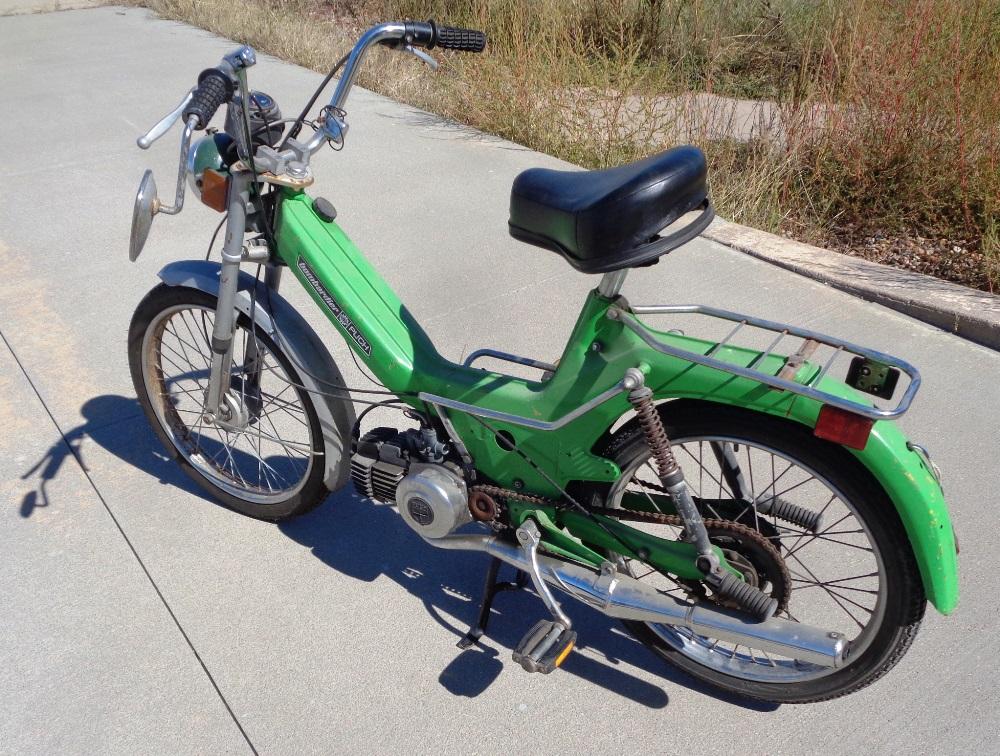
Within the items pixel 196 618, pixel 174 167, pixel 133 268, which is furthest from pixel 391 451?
pixel 174 167

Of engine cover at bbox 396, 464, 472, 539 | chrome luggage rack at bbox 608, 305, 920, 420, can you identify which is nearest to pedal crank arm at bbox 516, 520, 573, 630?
engine cover at bbox 396, 464, 472, 539

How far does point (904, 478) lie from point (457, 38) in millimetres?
1406

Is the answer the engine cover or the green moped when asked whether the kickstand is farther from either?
the engine cover

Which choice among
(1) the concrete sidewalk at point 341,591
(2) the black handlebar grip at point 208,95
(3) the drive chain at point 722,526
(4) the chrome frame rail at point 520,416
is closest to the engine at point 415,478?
(4) the chrome frame rail at point 520,416

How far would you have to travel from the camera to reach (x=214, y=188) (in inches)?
88.6

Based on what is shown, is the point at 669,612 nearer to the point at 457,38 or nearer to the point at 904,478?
the point at 904,478

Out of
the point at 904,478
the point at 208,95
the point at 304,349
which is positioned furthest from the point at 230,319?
the point at 904,478

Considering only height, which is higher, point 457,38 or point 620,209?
point 457,38

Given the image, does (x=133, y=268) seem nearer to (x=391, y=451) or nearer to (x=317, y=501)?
(x=317, y=501)

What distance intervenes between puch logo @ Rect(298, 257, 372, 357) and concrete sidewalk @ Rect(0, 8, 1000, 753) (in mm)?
653

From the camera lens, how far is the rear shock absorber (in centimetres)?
185

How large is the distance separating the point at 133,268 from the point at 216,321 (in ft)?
6.46

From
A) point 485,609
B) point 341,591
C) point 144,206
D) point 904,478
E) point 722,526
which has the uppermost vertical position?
point 144,206

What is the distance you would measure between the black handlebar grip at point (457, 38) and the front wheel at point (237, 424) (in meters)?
0.85
